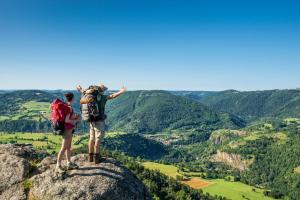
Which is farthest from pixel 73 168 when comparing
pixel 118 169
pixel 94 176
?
pixel 118 169

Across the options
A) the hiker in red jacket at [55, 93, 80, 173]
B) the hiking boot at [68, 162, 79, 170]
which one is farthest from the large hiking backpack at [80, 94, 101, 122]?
the hiking boot at [68, 162, 79, 170]

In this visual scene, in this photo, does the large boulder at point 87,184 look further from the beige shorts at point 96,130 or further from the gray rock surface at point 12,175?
the beige shorts at point 96,130

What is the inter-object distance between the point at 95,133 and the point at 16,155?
202 inches

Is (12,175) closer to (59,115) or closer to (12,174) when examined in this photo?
(12,174)

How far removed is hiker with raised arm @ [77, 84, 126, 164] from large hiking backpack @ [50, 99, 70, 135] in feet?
4.24

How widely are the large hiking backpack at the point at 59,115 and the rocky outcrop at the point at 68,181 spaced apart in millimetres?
2342

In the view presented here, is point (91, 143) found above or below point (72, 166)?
above

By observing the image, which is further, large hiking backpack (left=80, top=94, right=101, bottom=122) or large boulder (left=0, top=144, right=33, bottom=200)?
large hiking backpack (left=80, top=94, right=101, bottom=122)

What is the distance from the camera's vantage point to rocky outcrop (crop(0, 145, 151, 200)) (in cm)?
1786

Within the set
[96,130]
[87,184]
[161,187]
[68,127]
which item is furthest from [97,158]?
[161,187]

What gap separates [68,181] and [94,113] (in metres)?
4.10

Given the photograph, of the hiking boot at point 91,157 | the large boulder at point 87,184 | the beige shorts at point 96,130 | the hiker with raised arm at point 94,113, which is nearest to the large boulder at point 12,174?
the large boulder at point 87,184

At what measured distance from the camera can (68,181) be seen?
1827cm

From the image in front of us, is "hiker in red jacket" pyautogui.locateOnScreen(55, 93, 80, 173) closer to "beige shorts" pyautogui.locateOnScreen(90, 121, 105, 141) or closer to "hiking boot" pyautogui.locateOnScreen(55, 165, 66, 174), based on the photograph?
"hiking boot" pyautogui.locateOnScreen(55, 165, 66, 174)
